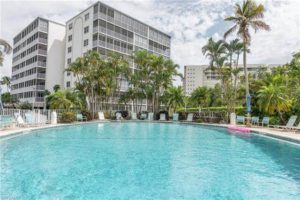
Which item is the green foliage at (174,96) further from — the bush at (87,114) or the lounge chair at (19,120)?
the lounge chair at (19,120)

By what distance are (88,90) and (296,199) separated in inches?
1277

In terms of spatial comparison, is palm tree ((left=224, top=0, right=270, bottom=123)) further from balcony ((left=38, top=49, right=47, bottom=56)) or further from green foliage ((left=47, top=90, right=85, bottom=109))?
balcony ((left=38, top=49, right=47, bottom=56))

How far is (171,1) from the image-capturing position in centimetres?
1895

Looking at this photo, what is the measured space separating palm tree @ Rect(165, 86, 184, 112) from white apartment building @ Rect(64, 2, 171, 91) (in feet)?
36.1

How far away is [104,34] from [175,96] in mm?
18439

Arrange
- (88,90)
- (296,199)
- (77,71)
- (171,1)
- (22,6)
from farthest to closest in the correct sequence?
(88,90) < (77,71) < (171,1) < (22,6) < (296,199)

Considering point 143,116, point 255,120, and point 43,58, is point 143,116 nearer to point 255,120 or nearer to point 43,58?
point 255,120

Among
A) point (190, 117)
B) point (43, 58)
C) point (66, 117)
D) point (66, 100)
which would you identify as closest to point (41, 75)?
point (43, 58)

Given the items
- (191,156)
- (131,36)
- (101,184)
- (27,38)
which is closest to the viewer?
(101,184)

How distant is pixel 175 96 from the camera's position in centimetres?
3603

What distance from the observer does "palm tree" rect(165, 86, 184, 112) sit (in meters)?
35.9

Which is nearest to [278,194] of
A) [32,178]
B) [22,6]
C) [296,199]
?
[296,199]

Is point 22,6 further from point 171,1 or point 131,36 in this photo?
point 131,36

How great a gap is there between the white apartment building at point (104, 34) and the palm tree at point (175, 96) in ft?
36.1
